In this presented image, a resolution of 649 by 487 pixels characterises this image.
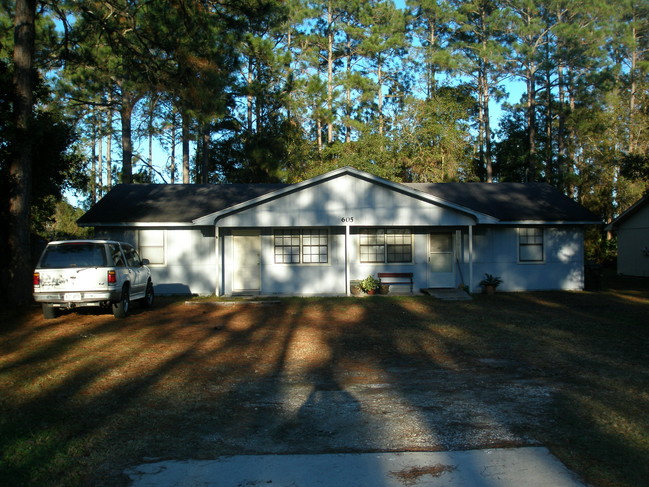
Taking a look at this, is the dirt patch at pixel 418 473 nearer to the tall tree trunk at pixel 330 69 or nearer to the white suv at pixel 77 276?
the white suv at pixel 77 276

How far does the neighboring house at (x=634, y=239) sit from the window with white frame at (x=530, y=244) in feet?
25.7

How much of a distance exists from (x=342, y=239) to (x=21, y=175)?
9.54m

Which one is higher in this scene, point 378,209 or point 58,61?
point 58,61

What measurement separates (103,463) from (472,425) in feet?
11.1

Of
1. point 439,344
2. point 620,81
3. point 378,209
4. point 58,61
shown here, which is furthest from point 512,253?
point 620,81

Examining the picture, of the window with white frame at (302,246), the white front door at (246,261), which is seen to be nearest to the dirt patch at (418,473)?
the window with white frame at (302,246)

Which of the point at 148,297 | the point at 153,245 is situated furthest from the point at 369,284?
the point at 153,245

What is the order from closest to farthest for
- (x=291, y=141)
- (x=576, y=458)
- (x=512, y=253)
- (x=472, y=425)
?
(x=576, y=458) < (x=472, y=425) < (x=512, y=253) < (x=291, y=141)

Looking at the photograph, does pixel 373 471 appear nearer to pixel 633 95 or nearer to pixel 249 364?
pixel 249 364

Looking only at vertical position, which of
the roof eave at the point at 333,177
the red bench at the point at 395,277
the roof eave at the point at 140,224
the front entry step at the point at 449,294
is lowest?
the front entry step at the point at 449,294

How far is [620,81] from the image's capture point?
39.6 m

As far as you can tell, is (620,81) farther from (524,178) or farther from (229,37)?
(229,37)

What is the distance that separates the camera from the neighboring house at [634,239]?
25.9 meters

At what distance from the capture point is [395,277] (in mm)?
19016
